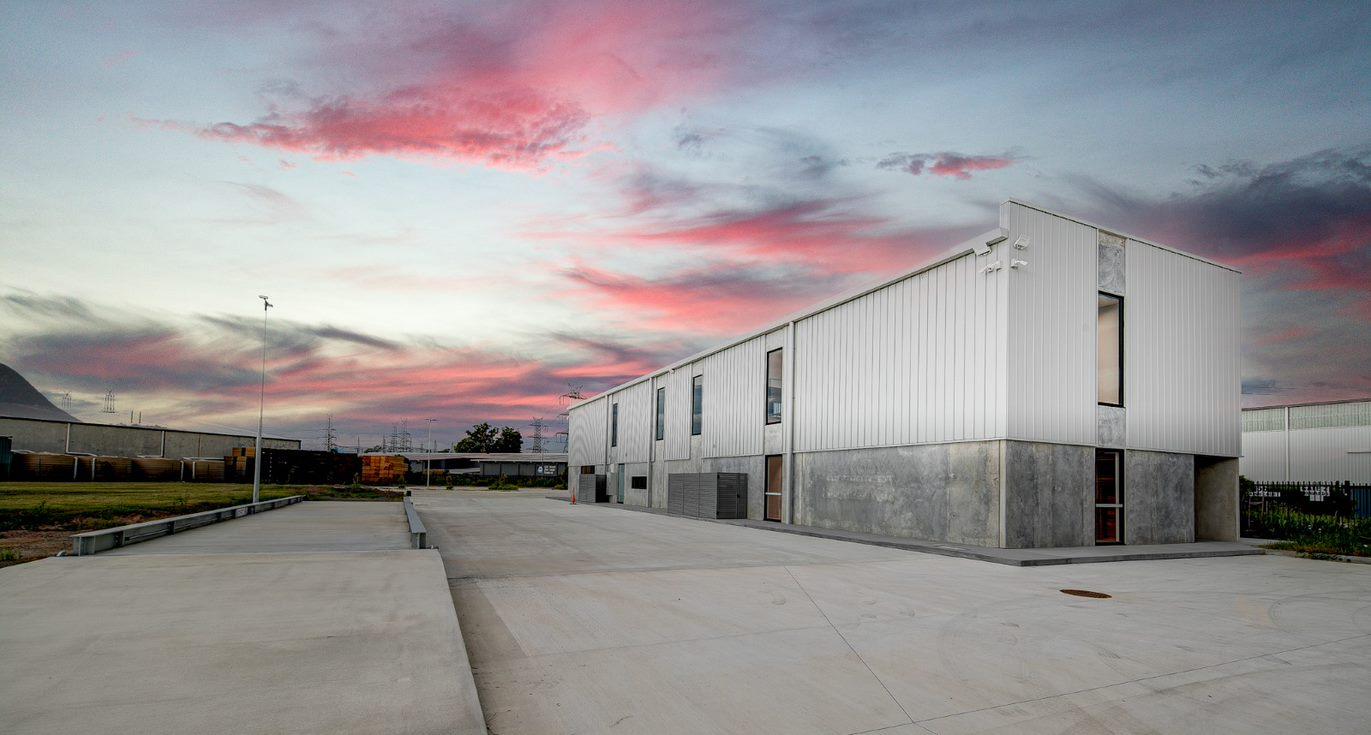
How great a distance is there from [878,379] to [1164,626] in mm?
13381

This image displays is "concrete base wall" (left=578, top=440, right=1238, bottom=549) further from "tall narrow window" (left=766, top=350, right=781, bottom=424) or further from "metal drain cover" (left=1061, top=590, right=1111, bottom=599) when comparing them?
"metal drain cover" (left=1061, top=590, right=1111, bottom=599)

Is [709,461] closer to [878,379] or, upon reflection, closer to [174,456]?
[878,379]

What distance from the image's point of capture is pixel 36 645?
19.3 ft

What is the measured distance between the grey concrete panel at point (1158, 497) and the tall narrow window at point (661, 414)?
24.4 metres

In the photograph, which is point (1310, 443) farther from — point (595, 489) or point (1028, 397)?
point (595, 489)

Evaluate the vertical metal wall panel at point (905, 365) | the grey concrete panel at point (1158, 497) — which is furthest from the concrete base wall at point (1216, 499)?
the vertical metal wall panel at point (905, 365)

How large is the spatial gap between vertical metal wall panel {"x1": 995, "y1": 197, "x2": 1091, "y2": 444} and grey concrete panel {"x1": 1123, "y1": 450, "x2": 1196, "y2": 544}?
7.58 feet

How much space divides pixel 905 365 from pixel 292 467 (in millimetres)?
63068

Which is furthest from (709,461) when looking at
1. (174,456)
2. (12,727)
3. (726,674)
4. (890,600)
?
(174,456)

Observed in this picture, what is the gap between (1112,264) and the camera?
19.5m

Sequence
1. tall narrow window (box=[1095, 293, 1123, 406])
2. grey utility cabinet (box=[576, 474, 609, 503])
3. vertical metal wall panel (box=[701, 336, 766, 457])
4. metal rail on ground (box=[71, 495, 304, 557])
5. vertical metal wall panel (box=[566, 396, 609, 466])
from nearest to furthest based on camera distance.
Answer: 1. metal rail on ground (box=[71, 495, 304, 557])
2. tall narrow window (box=[1095, 293, 1123, 406])
3. vertical metal wall panel (box=[701, 336, 766, 457])
4. grey utility cabinet (box=[576, 474, 609, 503])
5. vertical metal wall panel (box=[566, 396, 609, 466])

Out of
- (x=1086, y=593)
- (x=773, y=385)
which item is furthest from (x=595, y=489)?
(x=1086, y=593)

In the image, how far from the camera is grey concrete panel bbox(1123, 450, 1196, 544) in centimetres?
1938

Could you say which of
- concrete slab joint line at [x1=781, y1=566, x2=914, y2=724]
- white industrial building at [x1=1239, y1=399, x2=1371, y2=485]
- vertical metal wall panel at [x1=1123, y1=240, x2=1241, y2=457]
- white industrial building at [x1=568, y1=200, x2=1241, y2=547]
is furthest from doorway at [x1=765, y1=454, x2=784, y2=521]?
white industrial building at [x1=1239, y1=399, x2=1371, y2=485]
